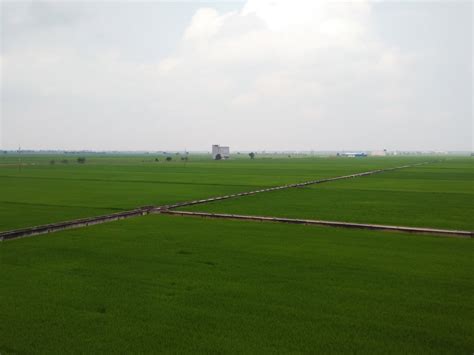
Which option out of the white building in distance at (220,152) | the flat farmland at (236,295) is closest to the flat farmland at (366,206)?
the flat farmland at (236,295)

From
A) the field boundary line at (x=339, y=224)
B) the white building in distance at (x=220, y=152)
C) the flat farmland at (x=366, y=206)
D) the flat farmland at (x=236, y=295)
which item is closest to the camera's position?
the flat farmland at (x=236, y=295)

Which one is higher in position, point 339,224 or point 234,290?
point 339,224

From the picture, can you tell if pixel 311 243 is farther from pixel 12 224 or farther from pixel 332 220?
pixel 12 224

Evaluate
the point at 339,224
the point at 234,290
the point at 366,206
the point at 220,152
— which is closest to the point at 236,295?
the point at 234,290

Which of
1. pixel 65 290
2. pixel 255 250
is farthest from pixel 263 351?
pixel 255 250

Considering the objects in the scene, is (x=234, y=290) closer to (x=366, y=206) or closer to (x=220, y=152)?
(x=366, y=206)

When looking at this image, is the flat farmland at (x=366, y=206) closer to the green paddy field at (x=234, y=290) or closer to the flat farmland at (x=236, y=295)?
the green paddy field at (x=234, y=290)

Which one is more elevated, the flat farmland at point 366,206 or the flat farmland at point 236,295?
the flat farmland at point 366,206

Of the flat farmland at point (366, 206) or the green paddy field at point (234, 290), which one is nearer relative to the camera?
the green paddy field at point (234, 290)

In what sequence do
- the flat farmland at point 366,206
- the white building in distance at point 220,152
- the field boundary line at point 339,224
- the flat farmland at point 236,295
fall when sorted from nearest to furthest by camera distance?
the flat farmland at point 236,295
the field boundary line at point 339,224
the flat farmland at point 366,206
the white building in distance at point 220,152
